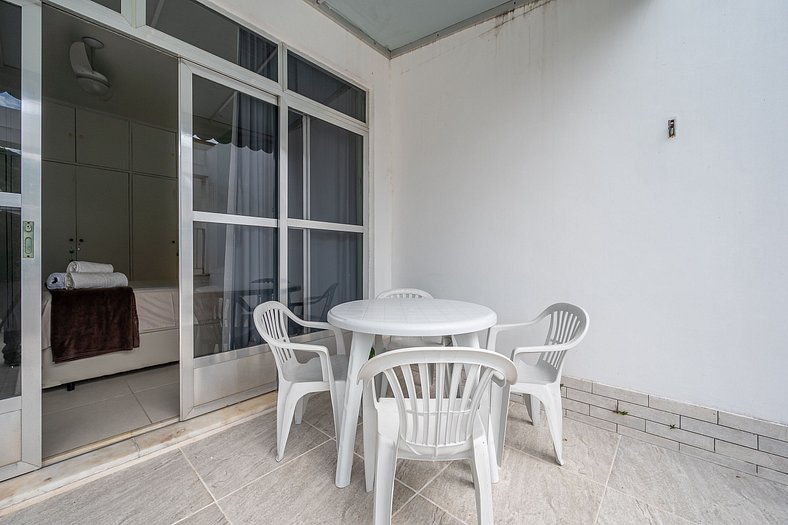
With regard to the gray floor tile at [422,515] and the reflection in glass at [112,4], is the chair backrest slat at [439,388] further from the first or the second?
the reflection in glass at [112,4]

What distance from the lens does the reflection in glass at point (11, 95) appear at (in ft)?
4.89

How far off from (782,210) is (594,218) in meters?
0.84

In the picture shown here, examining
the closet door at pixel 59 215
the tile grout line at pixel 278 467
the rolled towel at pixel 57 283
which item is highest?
the closet door at pixel 59 215

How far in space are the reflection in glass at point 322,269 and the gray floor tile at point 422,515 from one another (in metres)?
1.69

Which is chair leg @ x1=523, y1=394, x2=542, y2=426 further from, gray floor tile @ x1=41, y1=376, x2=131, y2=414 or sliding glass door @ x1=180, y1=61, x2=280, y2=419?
gray floor tile @ x1=41, y1=376, x2=131, y2=414

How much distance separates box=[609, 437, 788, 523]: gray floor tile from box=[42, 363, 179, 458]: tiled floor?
2.77 meters

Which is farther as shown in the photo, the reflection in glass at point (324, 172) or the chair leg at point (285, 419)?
the reflection in glass at point (324, 172)

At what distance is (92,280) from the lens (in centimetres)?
268

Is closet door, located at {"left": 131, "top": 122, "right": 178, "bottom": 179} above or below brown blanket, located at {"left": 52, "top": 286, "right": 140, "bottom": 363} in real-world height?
above

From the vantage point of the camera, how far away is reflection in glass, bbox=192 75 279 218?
6.91ft

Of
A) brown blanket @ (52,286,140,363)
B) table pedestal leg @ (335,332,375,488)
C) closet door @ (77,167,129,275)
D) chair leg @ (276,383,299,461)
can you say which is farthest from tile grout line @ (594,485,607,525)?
closet door @ (77,167,129,275)

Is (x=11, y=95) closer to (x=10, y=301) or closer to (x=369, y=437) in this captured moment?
(x=10, y=301)

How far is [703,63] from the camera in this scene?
1.83 meters

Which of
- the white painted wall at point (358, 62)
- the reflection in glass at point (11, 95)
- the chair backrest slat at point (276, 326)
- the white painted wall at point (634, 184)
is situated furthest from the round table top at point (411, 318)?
the reflection in glass at point (11, 95)
